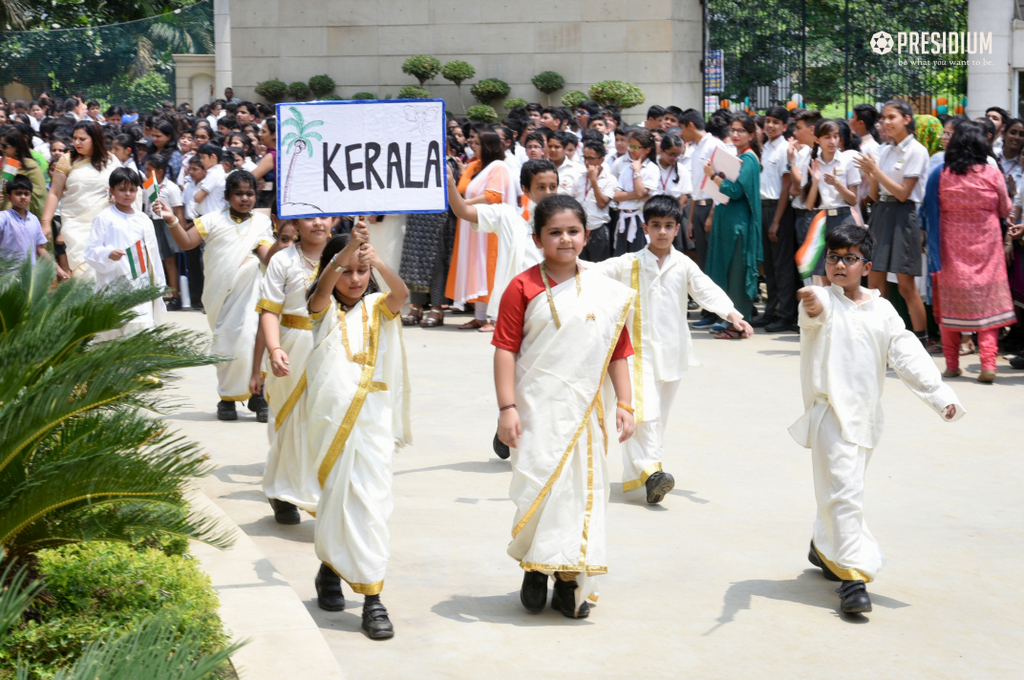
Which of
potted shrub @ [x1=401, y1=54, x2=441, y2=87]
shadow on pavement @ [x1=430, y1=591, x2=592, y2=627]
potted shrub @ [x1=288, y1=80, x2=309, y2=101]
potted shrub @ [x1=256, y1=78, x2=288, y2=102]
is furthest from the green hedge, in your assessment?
potted shrub @ [x1=256, y1=78, x2=288, y2=102]

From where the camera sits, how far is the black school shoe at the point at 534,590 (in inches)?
193

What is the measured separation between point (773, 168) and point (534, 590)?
312 inches

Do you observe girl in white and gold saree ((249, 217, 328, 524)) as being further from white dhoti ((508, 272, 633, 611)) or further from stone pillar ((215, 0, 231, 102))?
stone pillar ((215, 0, 231, 102))

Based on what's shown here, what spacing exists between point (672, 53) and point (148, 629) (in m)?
24.3

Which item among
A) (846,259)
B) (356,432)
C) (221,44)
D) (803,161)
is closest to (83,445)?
(356,432)

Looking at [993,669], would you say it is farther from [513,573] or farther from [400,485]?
[400,485]

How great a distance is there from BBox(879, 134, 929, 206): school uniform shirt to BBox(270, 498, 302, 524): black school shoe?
6.28 meters

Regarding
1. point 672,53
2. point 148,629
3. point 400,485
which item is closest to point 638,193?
point 400,485

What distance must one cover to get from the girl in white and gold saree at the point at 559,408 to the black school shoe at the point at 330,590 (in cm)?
73

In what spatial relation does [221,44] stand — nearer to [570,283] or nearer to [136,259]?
[136,259]

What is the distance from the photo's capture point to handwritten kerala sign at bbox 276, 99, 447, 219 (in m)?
5.18

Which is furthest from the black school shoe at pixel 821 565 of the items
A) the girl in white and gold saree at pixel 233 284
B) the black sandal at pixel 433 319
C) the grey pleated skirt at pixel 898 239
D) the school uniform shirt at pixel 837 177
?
the black sandal at pixel 433 319

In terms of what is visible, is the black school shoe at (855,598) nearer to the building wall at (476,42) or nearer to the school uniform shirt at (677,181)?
the school uniform shirt at (677,181)

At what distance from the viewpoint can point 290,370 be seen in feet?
20.5
